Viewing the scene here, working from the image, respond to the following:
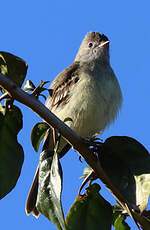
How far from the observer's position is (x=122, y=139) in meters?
2.06

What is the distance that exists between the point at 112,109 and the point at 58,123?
2.55 metres

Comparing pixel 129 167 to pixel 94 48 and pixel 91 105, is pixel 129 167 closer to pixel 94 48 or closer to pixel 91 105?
pixel 91 105

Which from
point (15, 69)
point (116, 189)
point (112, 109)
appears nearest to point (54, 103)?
point (112, 109)

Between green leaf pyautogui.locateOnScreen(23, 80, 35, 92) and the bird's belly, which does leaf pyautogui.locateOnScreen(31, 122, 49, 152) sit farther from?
the bird's belly

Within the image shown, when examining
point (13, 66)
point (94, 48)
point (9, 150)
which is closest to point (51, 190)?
point (9, 150)

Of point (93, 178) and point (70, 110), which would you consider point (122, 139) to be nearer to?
point (93, 178)

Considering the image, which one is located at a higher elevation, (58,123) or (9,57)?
(9,57)

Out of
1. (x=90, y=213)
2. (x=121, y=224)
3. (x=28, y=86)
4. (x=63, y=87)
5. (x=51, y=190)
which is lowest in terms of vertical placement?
(x=121, y=224)

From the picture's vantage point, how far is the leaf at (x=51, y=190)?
1.71 meters

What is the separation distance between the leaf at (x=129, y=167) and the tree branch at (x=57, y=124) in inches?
3.3

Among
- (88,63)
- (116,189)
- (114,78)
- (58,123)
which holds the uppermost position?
(88,63)

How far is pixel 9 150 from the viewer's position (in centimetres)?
194

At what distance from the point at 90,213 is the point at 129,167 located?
0.33 metres

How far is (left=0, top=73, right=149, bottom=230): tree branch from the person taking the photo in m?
1.58
